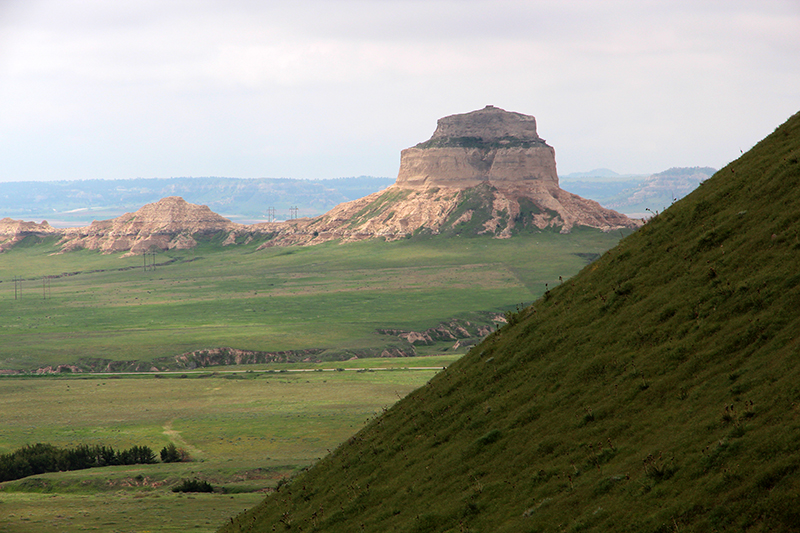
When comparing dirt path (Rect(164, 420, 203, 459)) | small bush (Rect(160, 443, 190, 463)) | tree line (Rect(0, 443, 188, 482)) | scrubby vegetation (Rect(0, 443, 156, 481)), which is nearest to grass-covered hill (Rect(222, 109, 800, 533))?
small bush (Rect(160, 443, 190, 463))

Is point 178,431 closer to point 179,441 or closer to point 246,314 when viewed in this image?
point 179,441

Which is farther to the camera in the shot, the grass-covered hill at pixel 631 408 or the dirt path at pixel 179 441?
the dirt path at pixel 179 441

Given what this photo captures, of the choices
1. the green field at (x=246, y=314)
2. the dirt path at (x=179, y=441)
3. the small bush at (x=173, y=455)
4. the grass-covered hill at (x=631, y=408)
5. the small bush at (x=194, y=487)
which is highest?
the grass-covered hill at (x=631, y=408)

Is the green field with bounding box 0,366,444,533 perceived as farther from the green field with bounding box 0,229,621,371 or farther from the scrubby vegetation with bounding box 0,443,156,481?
the green field with bounding box 0,229,621,371

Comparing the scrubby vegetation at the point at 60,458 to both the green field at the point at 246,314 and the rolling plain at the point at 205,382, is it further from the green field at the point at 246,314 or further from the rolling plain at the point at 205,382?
the green field at the point at 246,314

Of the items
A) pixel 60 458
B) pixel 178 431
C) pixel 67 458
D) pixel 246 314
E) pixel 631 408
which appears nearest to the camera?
pixel 631 408

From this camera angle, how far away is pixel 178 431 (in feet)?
271

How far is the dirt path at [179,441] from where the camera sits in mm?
73625

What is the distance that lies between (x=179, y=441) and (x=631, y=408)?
64338mm

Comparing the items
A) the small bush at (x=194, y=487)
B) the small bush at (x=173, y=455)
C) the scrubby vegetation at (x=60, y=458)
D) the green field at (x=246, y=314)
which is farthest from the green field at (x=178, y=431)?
the green field at (x=246, y=314)

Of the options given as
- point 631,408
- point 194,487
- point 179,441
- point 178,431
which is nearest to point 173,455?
point 179,441

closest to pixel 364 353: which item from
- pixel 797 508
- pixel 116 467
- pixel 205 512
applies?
pixel 116 467

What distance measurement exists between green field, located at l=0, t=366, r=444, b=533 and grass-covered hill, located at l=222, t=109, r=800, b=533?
642 inches

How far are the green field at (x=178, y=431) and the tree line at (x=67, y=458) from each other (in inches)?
122
